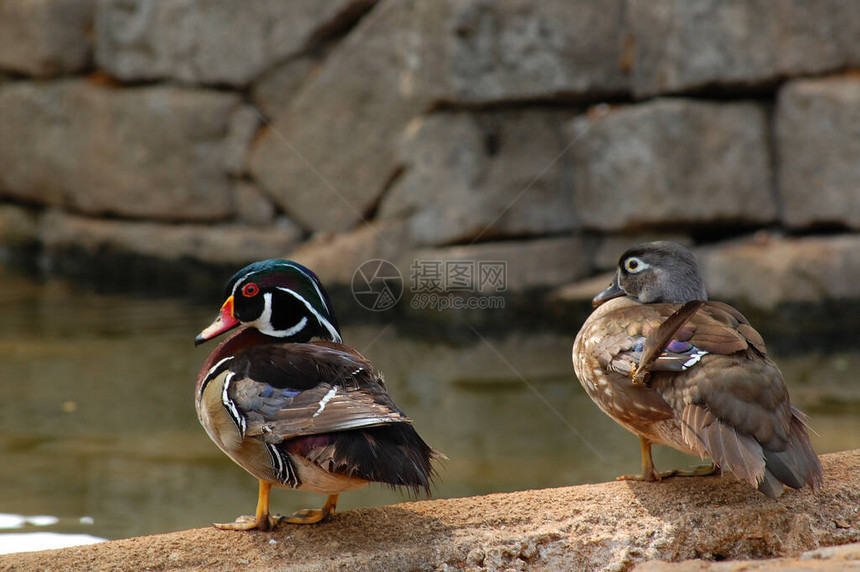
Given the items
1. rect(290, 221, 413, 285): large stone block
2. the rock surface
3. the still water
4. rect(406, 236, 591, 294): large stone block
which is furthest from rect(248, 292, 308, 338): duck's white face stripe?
rect(290, 221, 413, 285): large stone block

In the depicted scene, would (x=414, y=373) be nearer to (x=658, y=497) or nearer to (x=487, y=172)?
(x=487, y=172)

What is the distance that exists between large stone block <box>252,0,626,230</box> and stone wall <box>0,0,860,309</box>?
0.01 meters

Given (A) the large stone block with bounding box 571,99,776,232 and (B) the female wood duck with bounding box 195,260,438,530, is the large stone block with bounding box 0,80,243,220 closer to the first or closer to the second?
(A) the large stone block with bounding box 571,99,776,232

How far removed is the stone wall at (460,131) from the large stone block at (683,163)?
0.04 feet

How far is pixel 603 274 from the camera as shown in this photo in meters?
5.44

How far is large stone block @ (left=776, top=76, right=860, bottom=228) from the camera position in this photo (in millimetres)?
4773

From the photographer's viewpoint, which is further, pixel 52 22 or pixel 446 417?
pixel 52 22

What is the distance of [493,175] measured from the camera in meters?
5.43

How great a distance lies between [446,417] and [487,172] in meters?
1.75

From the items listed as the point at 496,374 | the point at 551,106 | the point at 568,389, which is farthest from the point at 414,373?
the point at 551,106

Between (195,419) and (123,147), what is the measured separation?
329cm

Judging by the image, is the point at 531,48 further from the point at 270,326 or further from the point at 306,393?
the point at 306,393

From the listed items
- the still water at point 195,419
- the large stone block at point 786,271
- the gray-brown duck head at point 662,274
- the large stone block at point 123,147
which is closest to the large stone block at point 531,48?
the large stone block at point 786,271

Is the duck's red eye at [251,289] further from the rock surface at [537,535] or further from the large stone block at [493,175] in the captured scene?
the large stone block at [493,175]
